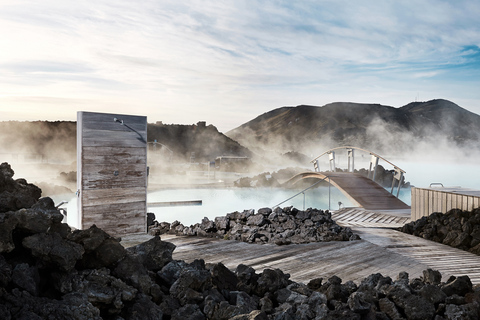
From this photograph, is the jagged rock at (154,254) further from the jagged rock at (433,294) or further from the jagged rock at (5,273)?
the jagged rock at (433,294)

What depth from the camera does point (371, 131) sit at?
47.6 meters

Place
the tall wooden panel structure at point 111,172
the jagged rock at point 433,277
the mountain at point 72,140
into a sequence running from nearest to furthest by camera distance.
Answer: the jagged rock at point 433,277
the tall wooden panel structure at point 111,172
the mountain at point 72,140

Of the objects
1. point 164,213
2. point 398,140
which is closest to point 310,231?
point 164,213

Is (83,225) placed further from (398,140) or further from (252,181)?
(398,140)

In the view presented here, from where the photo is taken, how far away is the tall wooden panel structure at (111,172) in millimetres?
4734

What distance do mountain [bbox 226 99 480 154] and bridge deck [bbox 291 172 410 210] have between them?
3311 centimetres

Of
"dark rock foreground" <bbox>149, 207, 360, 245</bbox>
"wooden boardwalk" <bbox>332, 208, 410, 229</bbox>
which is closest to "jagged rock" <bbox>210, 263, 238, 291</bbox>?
"dark rock foreground" <bbox>149, 207, 360, 245</bbox>

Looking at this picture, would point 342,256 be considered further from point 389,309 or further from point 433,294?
point 389,309

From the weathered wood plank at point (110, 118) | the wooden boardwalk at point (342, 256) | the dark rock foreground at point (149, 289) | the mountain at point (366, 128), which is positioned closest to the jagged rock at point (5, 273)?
the dark rock foreground at point (149, 289)

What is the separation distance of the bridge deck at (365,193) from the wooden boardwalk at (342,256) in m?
3.93

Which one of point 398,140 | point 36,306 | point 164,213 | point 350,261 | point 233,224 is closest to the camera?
point 36,306

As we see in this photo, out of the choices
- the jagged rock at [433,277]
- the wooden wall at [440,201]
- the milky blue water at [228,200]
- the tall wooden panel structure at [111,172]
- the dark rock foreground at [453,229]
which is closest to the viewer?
the jagged rock at [433,277]

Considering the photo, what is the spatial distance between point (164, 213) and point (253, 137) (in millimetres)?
36538

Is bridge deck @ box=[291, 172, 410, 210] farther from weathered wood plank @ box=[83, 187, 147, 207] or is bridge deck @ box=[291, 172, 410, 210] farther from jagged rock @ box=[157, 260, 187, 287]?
jagged rock @ box=[157, 260, 187, 287]
